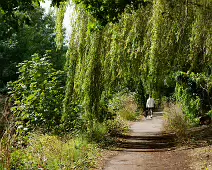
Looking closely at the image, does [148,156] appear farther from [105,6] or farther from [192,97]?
[192,97]

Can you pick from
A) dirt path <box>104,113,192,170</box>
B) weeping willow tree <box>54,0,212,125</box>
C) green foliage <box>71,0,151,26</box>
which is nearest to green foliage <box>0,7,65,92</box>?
dirt path <box>104,113,192,170</box>

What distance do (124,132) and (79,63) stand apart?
614 centimetres

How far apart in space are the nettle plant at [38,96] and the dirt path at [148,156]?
84.1 inches

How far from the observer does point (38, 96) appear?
34.3 feet

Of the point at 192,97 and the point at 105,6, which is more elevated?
the point at 105,6

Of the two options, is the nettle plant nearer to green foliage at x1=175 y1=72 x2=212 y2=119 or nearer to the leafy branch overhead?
the leafy branch overhead

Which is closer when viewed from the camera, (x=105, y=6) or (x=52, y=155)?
(x=105, y=6)

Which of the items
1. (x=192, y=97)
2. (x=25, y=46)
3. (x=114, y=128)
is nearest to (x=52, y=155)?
(x=114, y=128)

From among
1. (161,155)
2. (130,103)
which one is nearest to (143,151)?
(161,155)

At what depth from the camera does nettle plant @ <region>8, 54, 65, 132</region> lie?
10297 millimetres

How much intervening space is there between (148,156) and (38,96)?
340 centimetres

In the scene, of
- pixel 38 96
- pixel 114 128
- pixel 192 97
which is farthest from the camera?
pixel 114 128

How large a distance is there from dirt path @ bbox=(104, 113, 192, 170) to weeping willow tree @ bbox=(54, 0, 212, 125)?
1.58 metres

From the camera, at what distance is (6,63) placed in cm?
2842
